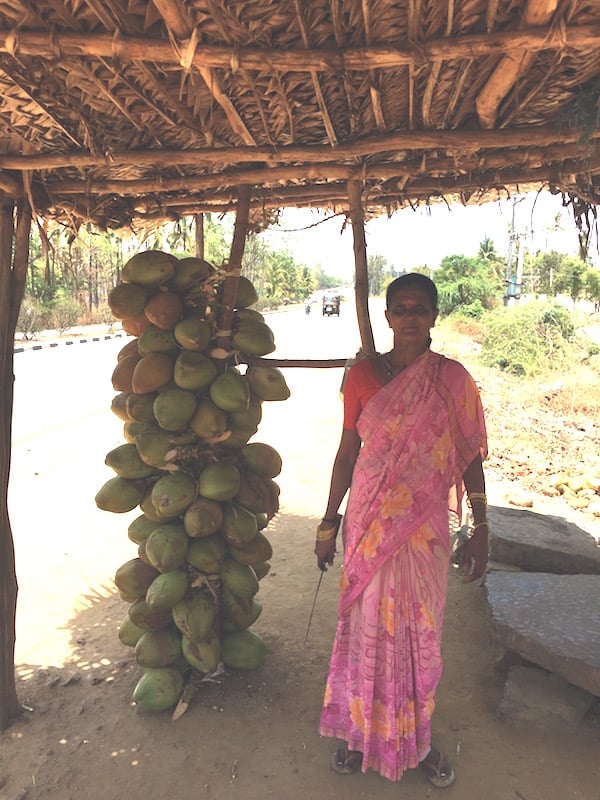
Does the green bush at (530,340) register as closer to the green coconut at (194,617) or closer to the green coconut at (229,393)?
the green coconut at (229,393)

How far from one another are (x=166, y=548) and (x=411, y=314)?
51.0 inches

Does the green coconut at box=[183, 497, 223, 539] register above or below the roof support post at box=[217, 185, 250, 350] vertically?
below

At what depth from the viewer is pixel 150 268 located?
2408 mm

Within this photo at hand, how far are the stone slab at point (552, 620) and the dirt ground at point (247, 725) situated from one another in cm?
26

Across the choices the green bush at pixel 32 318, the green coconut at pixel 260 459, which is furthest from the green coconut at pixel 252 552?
the green bush at pixel 32 318

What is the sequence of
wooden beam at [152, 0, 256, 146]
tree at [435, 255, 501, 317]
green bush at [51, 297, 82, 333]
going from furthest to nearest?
1. tree at [435, 255, 501, 317]
2. green bush at [51, 297, 82, 333]
3. wooden beam at [152, 0, 256, 146]

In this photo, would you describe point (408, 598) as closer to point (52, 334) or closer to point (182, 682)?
point (182, 682)

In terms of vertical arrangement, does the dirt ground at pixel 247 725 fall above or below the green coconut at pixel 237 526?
below

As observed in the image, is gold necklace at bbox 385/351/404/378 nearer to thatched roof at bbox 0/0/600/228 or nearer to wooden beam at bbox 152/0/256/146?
thatched roof at bbox 0/0/600/228

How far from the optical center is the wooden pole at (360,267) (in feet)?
8.23

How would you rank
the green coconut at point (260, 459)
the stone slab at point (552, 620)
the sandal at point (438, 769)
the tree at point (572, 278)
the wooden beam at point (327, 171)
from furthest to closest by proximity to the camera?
1. the tree at point (572, 278)
2. the green coconut at point (260, 459)
3. the stone slab at point (552, 620)
4. the wooden beam at point (327, 171)
5. the sandal at point (438, 769)

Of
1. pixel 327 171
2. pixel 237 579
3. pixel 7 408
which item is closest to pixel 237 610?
pixel 237 579

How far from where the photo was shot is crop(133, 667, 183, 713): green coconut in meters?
2.40

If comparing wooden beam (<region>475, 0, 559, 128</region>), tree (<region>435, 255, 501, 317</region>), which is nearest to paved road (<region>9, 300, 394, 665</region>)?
wooden beam (<region>475, 0, 559, 128</region>)
